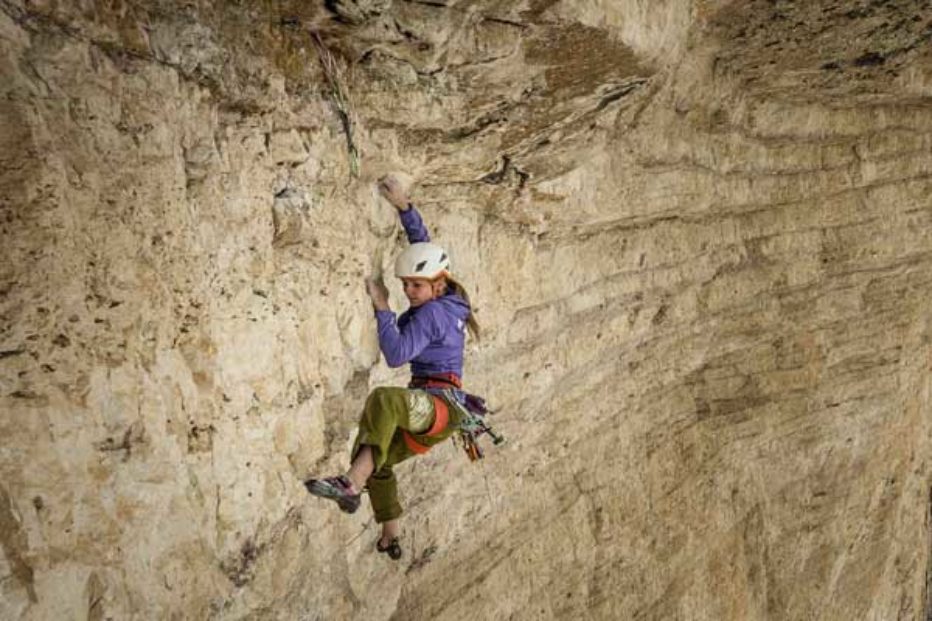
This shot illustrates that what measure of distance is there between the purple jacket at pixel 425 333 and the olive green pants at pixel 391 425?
0.17m

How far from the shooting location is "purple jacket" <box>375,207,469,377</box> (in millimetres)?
3621

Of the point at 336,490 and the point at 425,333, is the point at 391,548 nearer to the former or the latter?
the point at 336,490

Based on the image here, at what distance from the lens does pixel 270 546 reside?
380cm

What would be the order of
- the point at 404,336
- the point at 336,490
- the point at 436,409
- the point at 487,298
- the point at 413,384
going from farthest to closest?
1. the point at 487,298
2. the point at 413,384
3. the point at 436,409
4. the point at 404,336
5. the point at 336,490

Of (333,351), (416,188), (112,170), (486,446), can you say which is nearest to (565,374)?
(486,446)

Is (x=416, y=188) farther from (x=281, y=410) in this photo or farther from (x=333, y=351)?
(x=281, y=410)

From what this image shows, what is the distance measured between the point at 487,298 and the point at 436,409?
1758 mm

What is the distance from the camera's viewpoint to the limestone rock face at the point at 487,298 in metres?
2.92

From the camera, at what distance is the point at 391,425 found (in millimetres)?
3701

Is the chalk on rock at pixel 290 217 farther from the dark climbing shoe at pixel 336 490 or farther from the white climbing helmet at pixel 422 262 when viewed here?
the dark climbing shoe at pixel 336 490

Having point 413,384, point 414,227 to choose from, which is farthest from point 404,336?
point 414,227

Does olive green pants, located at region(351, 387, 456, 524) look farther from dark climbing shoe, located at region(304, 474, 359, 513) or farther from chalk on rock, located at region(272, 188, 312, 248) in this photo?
chalk on rock, located at region(272, 188, 312, 248)

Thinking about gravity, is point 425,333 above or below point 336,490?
above

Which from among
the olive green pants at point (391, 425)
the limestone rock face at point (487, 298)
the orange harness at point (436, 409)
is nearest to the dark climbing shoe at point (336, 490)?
the olive green pants at point (391, 425)
